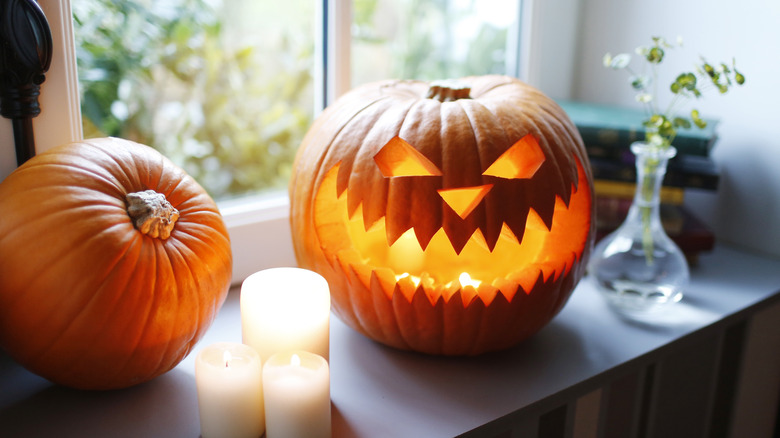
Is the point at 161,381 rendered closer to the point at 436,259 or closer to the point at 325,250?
the point at 325,250

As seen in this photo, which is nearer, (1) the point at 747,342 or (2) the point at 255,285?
(2) the point at 255,285

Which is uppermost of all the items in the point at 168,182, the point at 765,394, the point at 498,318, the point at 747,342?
the point at 168,182

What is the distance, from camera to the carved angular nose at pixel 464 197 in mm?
774

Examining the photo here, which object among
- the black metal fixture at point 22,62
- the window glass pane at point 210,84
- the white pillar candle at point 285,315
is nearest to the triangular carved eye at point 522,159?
the white pillar candle at point 285,315

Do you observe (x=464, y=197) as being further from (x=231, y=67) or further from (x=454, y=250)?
(x=231, y=67)

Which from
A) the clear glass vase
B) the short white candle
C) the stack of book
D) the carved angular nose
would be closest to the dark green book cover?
the stack of book

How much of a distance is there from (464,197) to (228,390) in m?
0.34

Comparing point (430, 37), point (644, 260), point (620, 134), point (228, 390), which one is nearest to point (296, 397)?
point (228, 390)

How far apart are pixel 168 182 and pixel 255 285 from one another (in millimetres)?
155

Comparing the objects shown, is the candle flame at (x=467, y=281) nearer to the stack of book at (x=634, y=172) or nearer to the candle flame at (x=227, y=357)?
the candle flame at (x=227, y=357)


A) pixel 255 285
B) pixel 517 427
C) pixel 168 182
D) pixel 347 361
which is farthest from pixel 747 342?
pixel 168 182

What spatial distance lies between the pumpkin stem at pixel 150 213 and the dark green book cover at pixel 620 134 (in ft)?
2.53

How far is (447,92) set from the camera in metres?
0.88

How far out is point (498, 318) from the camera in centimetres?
82
